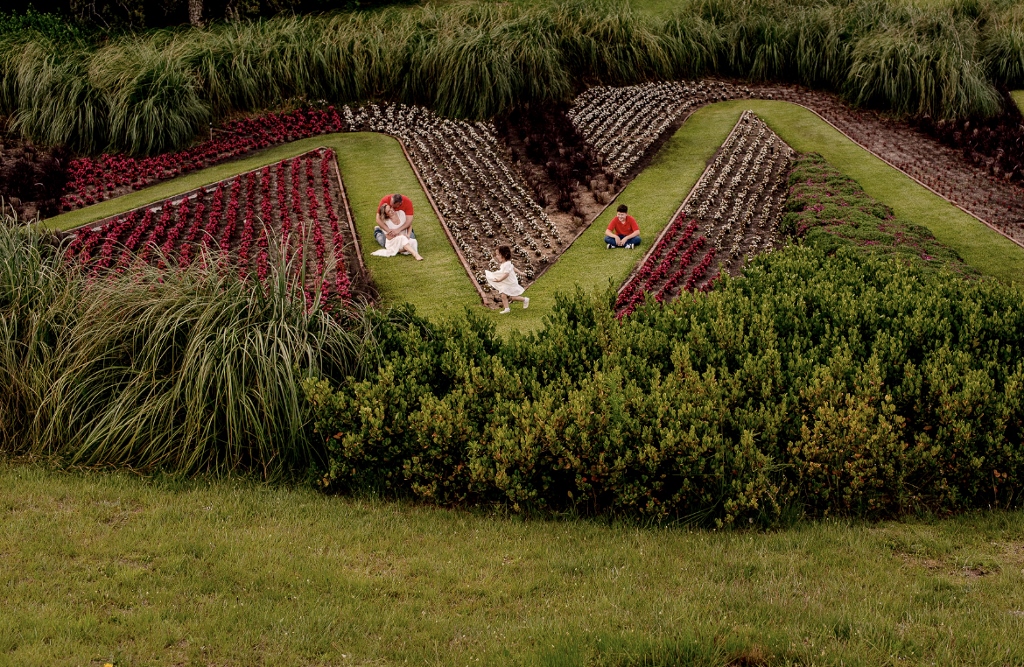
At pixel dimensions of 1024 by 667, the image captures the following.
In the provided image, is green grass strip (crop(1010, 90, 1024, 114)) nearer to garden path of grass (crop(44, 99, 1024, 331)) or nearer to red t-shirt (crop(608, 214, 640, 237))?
garden path of grass (crop(44, 99, 1024, 331))

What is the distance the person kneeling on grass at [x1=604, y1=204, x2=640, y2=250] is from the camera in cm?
1361

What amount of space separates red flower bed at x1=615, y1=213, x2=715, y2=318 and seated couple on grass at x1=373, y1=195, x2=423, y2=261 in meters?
3.07

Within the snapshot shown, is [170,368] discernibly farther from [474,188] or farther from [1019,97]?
[1019,97]

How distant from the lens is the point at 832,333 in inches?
337

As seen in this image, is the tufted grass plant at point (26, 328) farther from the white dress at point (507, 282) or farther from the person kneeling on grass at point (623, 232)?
the person kneeling on grass at point (623, 232)

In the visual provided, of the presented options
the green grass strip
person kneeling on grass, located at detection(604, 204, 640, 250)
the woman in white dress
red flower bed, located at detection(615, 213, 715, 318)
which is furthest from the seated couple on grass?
the green grass strip

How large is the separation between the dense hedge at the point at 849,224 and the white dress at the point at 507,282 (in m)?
3.89

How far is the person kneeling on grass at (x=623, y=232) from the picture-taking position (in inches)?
536

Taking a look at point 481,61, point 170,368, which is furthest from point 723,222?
point 170,368

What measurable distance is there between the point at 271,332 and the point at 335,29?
1544cm

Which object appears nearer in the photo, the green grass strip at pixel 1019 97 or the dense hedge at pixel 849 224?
the dense hedge at pixel 849 224

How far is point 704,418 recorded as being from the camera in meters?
7.19

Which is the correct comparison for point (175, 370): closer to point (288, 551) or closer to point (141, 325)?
point (141, 325)

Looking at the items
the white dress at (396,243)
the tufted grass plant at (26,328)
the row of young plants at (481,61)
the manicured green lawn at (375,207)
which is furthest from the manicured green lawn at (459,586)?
the row of young plants at (481,61)
